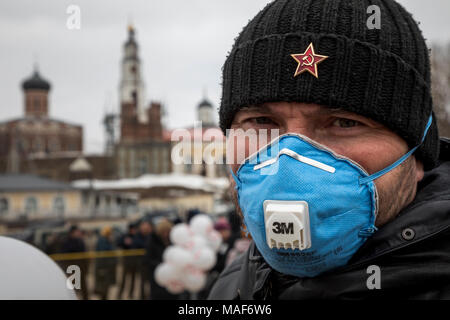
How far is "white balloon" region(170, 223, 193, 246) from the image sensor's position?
6.99 meters

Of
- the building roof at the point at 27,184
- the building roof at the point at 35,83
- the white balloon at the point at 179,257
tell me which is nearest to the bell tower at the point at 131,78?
the building roof at the point at 35,83

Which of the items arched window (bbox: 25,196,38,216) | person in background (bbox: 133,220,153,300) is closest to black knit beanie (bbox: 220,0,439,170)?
person in background (bbox: 133,220,153,300)

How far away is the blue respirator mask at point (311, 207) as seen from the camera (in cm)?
140

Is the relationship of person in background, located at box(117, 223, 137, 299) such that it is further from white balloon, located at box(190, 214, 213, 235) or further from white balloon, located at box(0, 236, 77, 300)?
white balloon, located at box(0, 236, 77, 300)

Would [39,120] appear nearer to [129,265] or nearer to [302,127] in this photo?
[129,265]

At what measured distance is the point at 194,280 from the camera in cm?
664

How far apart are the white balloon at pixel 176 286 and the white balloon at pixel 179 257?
23 centimetres

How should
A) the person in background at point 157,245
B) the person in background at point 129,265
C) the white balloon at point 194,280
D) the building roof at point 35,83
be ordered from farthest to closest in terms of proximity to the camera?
the building roof at point 35,83
the person in background at point 129,265
the person in background at point 157,245
the white balloon at point 194,280

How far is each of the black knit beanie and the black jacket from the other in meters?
0.25

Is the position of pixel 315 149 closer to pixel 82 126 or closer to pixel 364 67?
pixel 364 67
